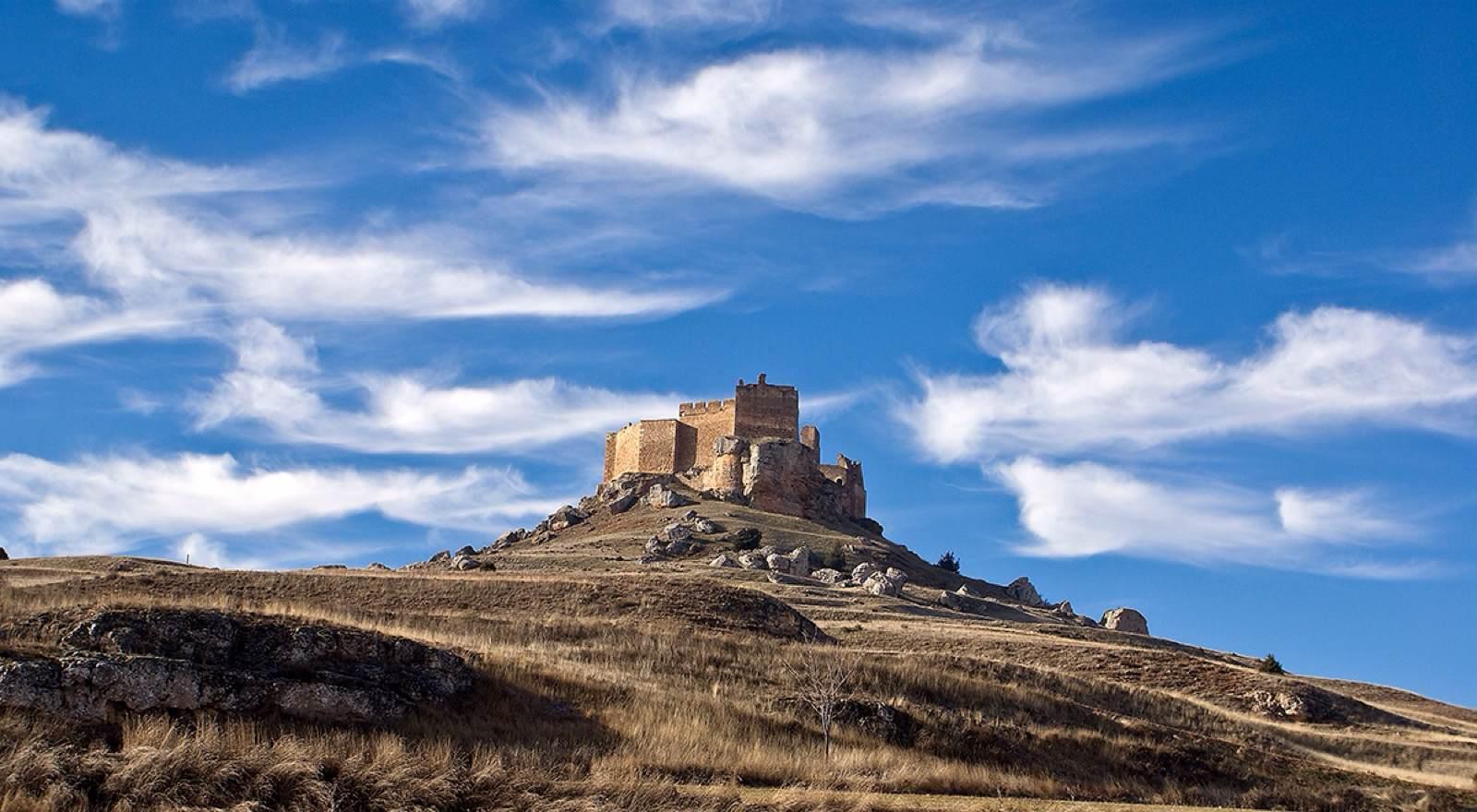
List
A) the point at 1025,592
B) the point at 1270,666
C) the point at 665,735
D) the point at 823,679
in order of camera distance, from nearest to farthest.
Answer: the point at 665,735 → the point at 823,679 → the point at 1270,666 → the point at 1025,592

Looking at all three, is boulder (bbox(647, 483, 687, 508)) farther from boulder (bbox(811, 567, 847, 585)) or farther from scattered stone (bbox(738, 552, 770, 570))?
boulder (bbox(811, 567, 847, 585))

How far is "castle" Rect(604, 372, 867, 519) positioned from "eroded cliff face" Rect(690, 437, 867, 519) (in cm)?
5

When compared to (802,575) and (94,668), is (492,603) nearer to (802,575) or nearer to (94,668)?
(94,668)

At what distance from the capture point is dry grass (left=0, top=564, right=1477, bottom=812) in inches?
416

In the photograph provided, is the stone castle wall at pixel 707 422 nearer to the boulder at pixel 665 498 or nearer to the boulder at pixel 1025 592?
the boulder at pixel 665 498

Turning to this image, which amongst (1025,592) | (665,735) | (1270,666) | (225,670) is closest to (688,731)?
(665,735)

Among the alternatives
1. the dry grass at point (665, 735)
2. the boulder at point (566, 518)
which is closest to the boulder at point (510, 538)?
the boulder at point (566, 518)

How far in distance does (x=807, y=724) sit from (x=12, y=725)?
9758mm

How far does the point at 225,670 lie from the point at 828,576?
42203 millimetres

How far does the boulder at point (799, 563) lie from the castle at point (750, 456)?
13.0 meters

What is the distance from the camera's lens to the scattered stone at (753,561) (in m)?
55.7

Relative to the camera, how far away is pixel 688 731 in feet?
55.6

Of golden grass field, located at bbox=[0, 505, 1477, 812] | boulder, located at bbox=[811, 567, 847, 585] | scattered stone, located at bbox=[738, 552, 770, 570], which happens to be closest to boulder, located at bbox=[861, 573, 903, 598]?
boulder, located at bbox=[811, 567, 847, 585]

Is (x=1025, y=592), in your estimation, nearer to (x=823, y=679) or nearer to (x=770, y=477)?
(x=770, y=477)
